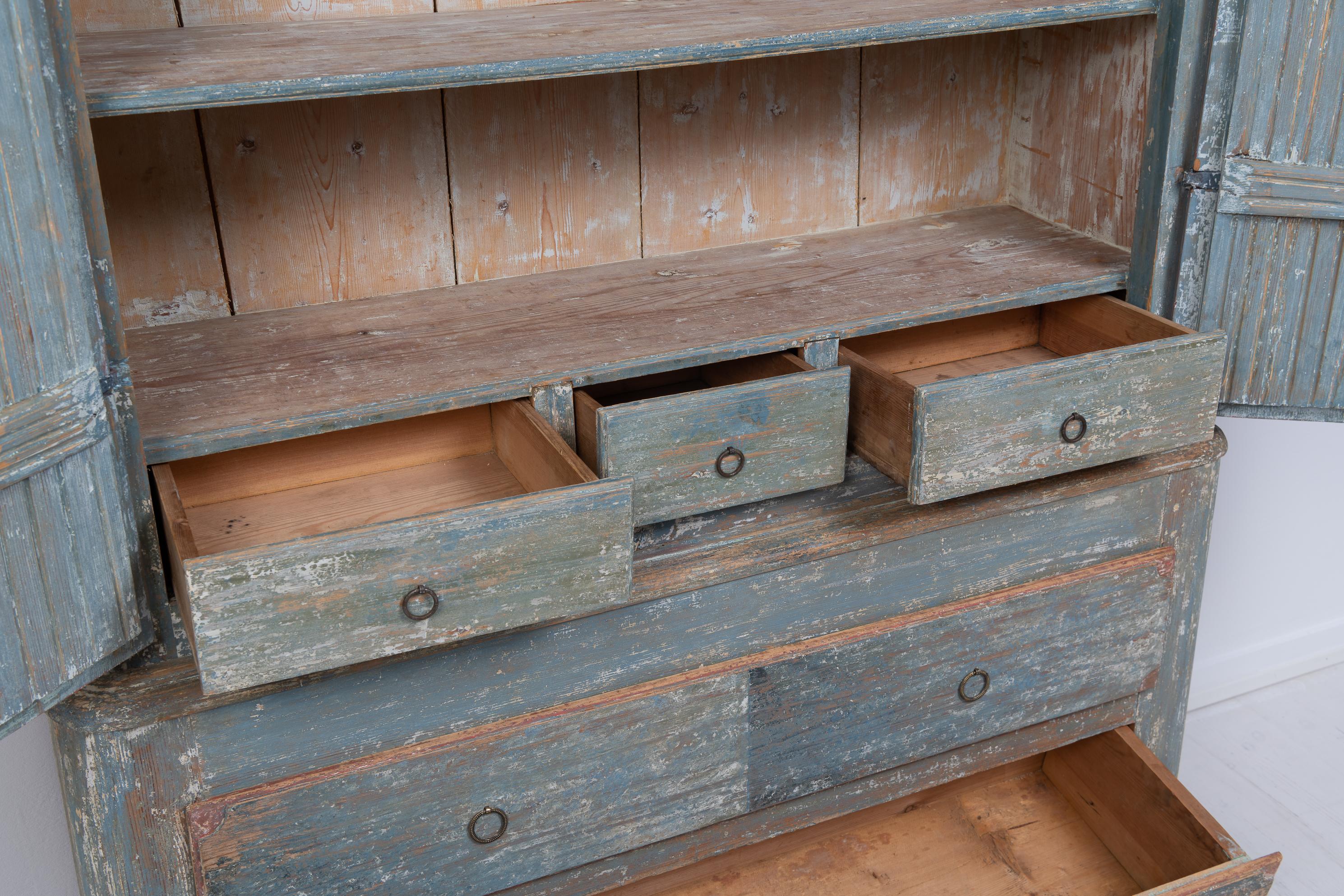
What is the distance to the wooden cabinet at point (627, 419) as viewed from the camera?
1.09 meters

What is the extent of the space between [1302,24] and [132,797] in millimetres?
1543

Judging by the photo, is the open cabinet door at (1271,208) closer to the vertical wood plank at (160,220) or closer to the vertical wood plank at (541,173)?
the vertical wood plank at (541,173)

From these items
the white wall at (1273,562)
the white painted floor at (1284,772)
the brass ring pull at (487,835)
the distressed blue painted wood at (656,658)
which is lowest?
the white painted floor at (1284,772)

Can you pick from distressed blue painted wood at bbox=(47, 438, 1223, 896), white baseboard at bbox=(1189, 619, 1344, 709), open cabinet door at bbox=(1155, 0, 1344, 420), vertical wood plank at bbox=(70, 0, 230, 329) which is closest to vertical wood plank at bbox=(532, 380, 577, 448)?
distressed blue painted wood at bbox=(47, 438, 1223, 896)

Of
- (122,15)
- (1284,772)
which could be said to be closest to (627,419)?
(122,15)

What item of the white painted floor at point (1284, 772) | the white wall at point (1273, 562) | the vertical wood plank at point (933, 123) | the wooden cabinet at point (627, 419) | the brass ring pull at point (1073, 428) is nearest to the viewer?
the wooden cabinet at point (627, 419)

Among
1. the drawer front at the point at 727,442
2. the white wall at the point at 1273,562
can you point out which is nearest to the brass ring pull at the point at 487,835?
the drawer front at the point at 727,442

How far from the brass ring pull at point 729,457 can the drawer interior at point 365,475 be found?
7.2 inches

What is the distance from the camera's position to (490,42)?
1.31 metres

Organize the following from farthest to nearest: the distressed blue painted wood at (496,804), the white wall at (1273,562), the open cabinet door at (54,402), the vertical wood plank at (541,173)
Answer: the white wall at (1273,562) < the vertical wood plank at (541,173) < the distressed blue painted wood at (496,804) < the open cabinet door at (54,402)

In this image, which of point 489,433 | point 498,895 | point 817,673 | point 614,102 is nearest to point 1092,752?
point 817,673

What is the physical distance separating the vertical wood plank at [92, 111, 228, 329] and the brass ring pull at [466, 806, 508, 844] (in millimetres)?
715

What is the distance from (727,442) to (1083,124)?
811mm

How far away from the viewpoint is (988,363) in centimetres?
170
